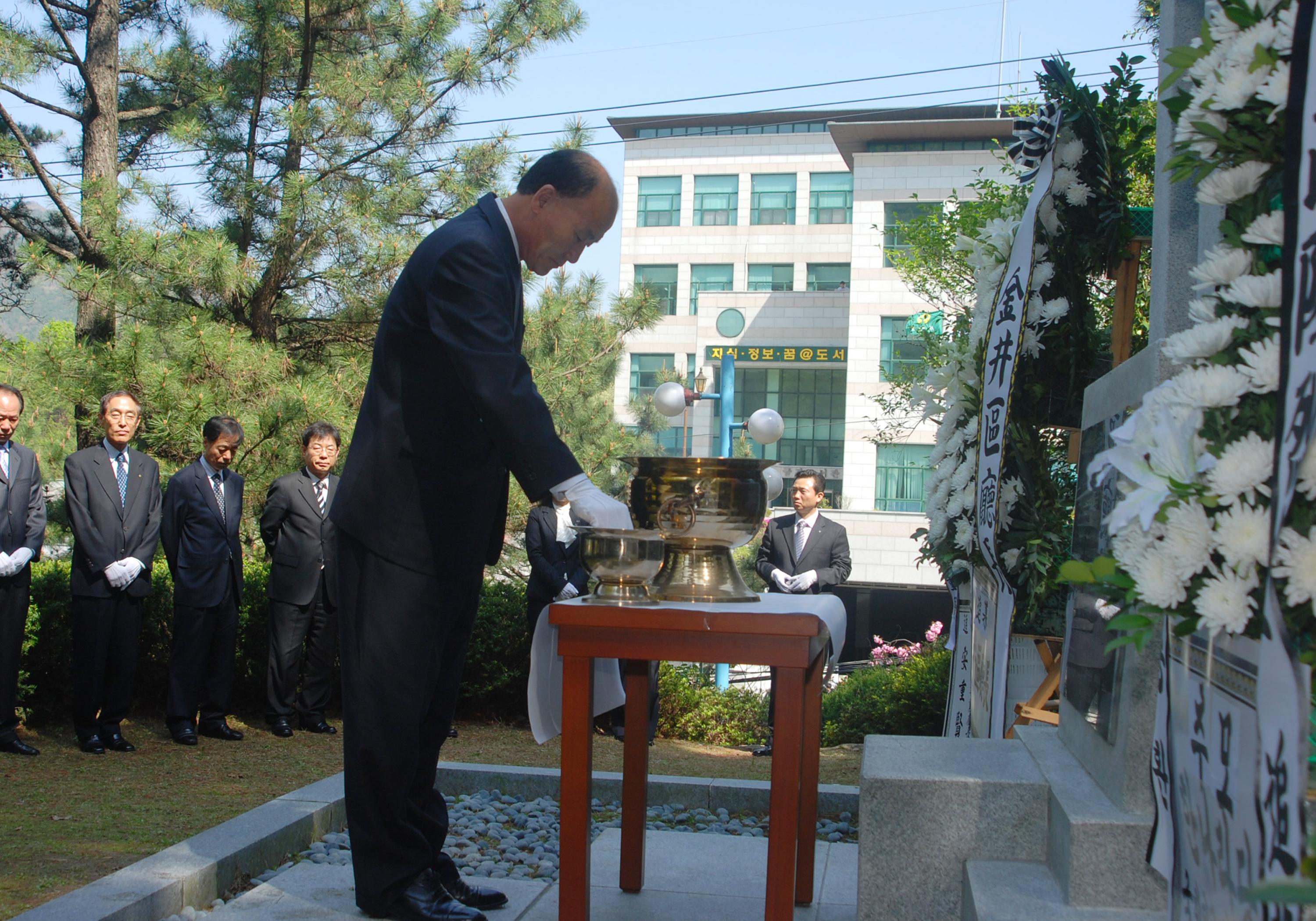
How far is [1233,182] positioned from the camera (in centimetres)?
175

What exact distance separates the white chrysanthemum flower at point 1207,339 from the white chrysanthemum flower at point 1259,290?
0.15ft

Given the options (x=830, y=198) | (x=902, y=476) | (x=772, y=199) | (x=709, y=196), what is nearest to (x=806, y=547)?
(x=902, y=476)

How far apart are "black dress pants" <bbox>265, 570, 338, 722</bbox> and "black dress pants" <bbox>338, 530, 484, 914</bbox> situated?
4.06 metres

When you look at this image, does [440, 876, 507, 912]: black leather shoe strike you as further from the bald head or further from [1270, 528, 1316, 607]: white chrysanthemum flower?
[1270, 528, 1316, 607]: white chrysanthemum flower

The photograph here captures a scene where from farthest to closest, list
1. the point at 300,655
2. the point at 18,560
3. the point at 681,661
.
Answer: the point at 300,655 → the point at 18,560 → the point at 681,661

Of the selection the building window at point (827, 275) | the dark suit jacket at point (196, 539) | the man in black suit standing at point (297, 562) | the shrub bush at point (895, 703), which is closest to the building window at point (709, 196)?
the building window at point (827, 275)

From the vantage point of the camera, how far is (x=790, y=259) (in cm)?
4112

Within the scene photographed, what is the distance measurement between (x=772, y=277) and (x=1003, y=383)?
37829mm

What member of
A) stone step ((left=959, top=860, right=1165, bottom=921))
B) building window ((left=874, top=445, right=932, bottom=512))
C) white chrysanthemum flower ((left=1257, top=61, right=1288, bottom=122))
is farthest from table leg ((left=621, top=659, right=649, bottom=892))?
building window ((left=874, top=445, right=932, bottom=512))

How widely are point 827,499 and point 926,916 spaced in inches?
1288

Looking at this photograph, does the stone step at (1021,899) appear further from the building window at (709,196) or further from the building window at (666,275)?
the building window at (709,196)

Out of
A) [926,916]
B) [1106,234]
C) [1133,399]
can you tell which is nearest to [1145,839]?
[926,916]

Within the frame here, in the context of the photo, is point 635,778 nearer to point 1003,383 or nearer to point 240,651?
point 1003,383

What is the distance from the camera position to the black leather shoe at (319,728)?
6.80 meters
